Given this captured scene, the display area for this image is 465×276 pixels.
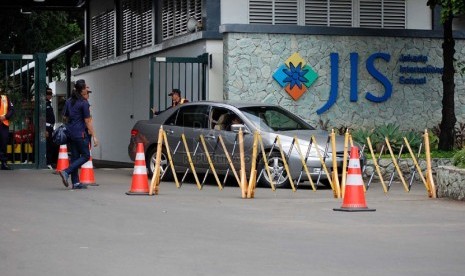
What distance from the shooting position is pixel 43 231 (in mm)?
12555

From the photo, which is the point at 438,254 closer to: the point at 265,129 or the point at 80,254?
the point at 80,254

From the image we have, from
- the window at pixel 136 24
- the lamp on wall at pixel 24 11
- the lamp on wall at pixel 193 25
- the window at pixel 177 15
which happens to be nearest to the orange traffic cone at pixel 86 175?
the lamp on wall at pixel 193 25

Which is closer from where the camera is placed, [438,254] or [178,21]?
[438,254]

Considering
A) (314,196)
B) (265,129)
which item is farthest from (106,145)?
(314,196)

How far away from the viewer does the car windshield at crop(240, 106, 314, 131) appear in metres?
21.5

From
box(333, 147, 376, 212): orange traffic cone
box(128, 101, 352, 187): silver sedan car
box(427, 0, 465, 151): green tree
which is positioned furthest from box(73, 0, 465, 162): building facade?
box(333, 147, 376, 212): orange traffic cone

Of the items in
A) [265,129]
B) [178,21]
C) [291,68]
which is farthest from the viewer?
[178,21]

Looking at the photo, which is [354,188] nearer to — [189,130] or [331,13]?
[189,130]

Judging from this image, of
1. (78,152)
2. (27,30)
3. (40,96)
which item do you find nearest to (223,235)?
(78,152)

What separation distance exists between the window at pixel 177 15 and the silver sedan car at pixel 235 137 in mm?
4966

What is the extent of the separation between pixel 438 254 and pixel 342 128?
15335 millimetres

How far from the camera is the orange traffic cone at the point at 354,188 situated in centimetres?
1523

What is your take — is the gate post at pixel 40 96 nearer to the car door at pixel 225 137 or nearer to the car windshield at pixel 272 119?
the car door at pixel 225 137

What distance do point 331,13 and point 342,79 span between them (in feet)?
5.68
